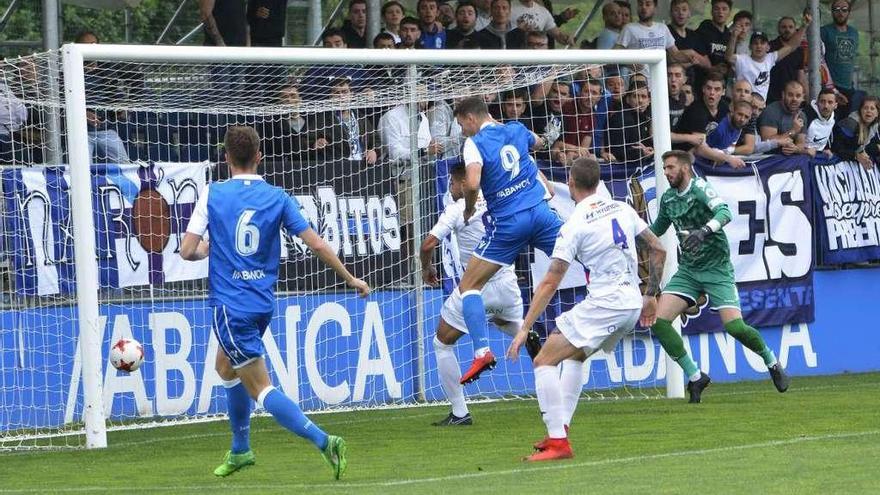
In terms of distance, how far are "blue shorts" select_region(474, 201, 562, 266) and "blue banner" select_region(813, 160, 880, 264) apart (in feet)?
19.6

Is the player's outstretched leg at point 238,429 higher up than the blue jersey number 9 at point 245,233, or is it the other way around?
the blue jersey number 9 at point 245,233

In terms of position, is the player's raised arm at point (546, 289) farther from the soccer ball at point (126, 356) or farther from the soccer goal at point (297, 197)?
the soccer goal at point (297, 197)

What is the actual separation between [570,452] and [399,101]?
6243mm

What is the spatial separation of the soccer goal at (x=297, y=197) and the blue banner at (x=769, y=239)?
1.08 m

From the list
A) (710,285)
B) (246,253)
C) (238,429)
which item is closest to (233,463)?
(238,429)

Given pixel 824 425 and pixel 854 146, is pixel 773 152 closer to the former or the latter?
pixel 854 146

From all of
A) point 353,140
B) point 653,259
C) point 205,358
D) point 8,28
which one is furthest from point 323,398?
point 8,28

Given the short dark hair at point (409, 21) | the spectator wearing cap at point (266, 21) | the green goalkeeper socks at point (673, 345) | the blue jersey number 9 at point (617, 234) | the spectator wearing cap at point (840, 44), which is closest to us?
the blue jersey number 9 at point (617, 234)

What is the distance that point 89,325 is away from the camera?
473 inches

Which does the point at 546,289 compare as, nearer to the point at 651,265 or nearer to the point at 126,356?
the point at 651,265

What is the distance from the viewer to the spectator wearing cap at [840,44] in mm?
21225

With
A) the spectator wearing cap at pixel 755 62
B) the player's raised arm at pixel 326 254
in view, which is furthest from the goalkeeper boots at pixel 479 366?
the spectator wearing cap at pixel 755 62

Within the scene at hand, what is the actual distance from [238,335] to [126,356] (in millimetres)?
1956

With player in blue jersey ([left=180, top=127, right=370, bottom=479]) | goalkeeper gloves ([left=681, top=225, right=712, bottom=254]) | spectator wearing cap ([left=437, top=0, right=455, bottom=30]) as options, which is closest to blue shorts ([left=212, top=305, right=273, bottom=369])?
player in blue jersey ([left=180, top=127, right=370, bottom=479])
